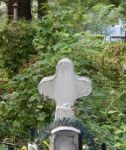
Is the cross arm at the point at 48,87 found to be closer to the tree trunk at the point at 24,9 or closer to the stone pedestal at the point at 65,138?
the stone pedestal at the point at 65,138

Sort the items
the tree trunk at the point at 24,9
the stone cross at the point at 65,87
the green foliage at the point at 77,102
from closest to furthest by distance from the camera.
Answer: the stone cross at the point at 65,87 < the green foliage at the point at 77,102 < the tree trunk at the point at 24,9

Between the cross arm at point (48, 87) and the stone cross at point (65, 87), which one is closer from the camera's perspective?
the stone cross at point (65, 87)

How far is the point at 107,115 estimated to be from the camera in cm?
570

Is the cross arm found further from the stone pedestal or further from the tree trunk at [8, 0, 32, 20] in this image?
the tree trunk at [8, 0, 32, 20]

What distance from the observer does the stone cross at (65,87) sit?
4141mm

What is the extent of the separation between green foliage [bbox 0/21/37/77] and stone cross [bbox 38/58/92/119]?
5039mm

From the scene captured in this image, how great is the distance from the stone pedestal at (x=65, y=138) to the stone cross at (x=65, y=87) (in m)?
0.19

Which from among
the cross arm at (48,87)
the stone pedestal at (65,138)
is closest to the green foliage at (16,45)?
the cross arm at (48,87)

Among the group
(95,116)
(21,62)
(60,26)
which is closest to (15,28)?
(21,62)

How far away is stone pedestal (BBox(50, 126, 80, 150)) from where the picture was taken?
3979mm

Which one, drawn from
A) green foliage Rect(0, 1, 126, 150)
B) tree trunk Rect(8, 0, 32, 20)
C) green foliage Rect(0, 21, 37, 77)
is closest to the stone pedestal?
green foliage Rect(0, 1, 126, 150)

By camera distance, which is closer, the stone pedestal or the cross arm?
the stone pedestal

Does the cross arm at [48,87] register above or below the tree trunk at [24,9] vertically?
below

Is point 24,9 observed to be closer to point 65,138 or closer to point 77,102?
point 77,102
